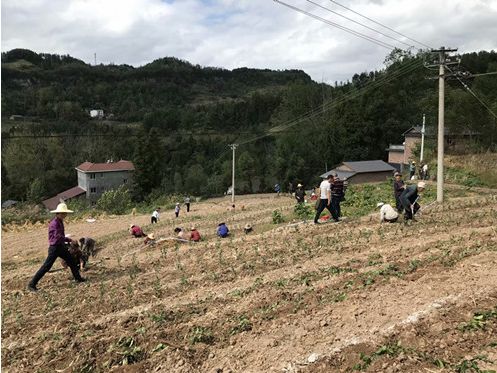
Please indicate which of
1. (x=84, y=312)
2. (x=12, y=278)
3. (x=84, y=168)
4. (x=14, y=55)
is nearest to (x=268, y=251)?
(x=84, y=312)

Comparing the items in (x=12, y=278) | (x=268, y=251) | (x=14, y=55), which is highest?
(x=14, y=55)

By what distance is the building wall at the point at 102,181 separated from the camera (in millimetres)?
73188

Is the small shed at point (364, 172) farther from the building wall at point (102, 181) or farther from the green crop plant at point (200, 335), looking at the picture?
the green crop plant at point (200, 335)

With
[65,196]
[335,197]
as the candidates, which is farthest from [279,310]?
[65,196]

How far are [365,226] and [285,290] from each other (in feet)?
20.1

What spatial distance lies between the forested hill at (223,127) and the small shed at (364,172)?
708 cm

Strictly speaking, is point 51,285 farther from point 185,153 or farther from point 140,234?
point 185,153

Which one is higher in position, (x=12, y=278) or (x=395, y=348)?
(x=395, y=348)

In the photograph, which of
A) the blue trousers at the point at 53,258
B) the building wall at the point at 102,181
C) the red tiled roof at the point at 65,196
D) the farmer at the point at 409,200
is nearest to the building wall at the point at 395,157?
the building wall at the point at 102,181

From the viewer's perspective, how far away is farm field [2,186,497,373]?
505 centimetres

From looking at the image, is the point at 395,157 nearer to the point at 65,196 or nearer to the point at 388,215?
the point at 388,215

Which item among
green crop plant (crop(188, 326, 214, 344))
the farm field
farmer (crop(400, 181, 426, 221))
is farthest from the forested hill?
farmer (crop(400, 181, 426, 221))

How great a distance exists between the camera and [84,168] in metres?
73.3

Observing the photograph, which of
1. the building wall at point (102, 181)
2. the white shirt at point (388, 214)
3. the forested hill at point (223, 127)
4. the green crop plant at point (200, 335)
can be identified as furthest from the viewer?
the building wall at point (102, 181)
